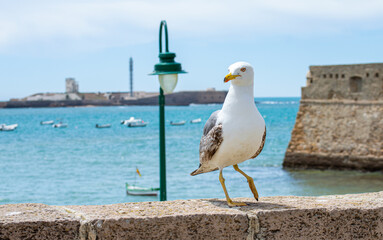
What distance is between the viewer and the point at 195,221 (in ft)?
9.75

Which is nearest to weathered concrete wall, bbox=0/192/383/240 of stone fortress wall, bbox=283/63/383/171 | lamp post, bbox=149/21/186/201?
lamp post, bbox=149/21/186/201

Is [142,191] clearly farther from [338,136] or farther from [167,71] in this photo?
[167,71]

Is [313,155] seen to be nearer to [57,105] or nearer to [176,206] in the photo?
[176,206]

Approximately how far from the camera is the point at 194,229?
2.97 meters

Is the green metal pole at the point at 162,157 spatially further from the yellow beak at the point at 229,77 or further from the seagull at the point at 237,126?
the yellow beak at the point at 229,77

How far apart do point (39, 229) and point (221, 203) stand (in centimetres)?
124

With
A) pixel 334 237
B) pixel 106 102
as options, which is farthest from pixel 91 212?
pixel 106 102

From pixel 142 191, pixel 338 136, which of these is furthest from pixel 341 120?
pixel 142 191

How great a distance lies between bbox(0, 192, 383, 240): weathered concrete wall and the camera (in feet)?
9.34

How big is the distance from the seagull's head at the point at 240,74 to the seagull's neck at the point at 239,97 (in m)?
0.03

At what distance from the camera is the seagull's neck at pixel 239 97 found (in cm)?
364

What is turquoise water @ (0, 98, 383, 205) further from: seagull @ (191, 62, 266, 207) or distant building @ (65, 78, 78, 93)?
distant building @ (65, 78, 78, 93)

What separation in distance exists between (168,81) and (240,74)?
Answer: 13.8ft

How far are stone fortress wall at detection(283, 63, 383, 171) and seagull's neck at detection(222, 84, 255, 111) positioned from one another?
21653mm
